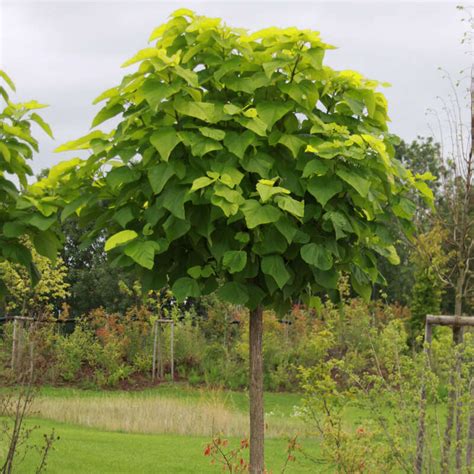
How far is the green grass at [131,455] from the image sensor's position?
7.52 meters

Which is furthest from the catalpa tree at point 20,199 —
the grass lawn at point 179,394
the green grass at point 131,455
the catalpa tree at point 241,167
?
the grass lawn at point 179,394

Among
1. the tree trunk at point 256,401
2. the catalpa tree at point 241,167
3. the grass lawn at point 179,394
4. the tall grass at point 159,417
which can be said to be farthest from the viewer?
the grass lawn at point 179,394

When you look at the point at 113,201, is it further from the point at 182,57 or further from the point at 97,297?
the point at 97,297

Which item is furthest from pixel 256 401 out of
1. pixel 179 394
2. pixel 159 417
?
pixel 179 394

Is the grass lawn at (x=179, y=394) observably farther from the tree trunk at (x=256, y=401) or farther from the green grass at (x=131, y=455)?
the tree trunk at (x=256, y=401)

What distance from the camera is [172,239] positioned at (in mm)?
4176

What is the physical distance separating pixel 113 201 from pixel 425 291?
16978mm

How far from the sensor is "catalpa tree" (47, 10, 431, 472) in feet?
13.4

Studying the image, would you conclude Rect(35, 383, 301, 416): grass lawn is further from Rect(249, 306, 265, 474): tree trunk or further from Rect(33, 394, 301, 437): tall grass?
Rect(249, 306, 265, 474): tree trunk

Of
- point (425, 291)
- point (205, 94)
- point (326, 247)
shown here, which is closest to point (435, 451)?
point (326, 247)

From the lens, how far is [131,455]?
26.6ft

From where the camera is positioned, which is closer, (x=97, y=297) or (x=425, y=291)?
(x=425, y=291)

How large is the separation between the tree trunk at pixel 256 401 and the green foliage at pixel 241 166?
0.80ft

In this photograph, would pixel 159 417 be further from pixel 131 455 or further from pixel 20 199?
pixel 20 199
